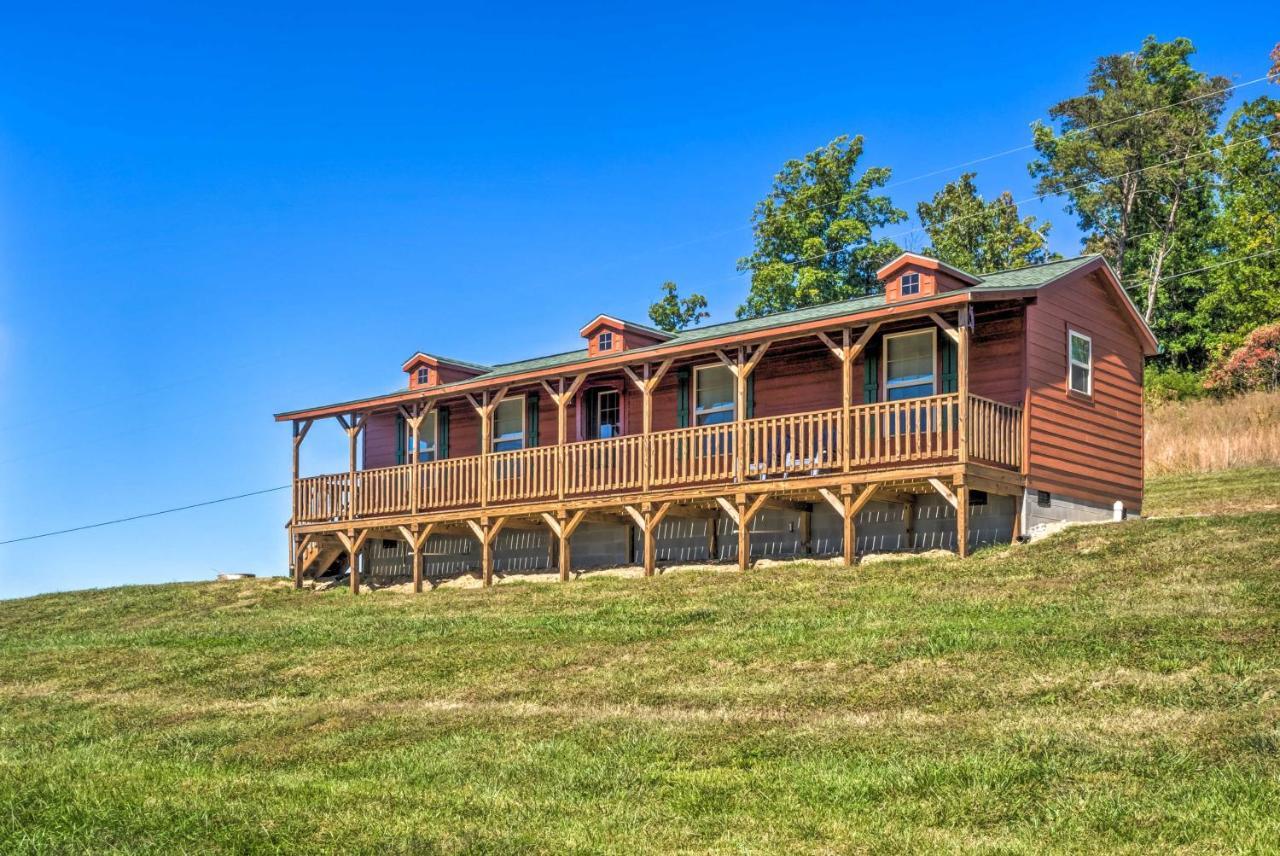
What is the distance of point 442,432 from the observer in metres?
32.6

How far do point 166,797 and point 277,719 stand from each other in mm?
3815

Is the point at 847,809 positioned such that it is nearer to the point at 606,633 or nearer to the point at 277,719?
the point at 277,719

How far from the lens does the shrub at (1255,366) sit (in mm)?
42031

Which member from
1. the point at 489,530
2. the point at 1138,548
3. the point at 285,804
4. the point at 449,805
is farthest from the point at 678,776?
the point at 489,530

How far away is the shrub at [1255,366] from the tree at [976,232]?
31.1 feet

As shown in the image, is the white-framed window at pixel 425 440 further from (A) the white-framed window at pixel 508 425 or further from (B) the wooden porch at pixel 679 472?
(A) the white-framed window at pixel 508 425

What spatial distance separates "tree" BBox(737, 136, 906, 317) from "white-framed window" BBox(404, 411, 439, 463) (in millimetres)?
16925

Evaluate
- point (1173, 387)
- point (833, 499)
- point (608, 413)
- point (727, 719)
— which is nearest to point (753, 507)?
point (833, 499)

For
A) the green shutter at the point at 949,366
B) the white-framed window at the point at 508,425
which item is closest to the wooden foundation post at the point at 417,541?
the white-framed window at the point at 508,425

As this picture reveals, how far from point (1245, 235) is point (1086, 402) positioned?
27373mm

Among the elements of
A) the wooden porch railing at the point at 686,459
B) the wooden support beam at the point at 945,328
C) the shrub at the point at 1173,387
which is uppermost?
the shrub at the point at 1173,387

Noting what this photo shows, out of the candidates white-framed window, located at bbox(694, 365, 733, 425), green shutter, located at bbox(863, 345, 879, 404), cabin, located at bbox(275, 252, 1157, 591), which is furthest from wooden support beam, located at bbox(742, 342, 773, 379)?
white-framed window, located at bbox(694, 365, 733, 425)

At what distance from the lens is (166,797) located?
11.7m

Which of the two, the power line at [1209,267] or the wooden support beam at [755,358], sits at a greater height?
the power line at [1209,267]
